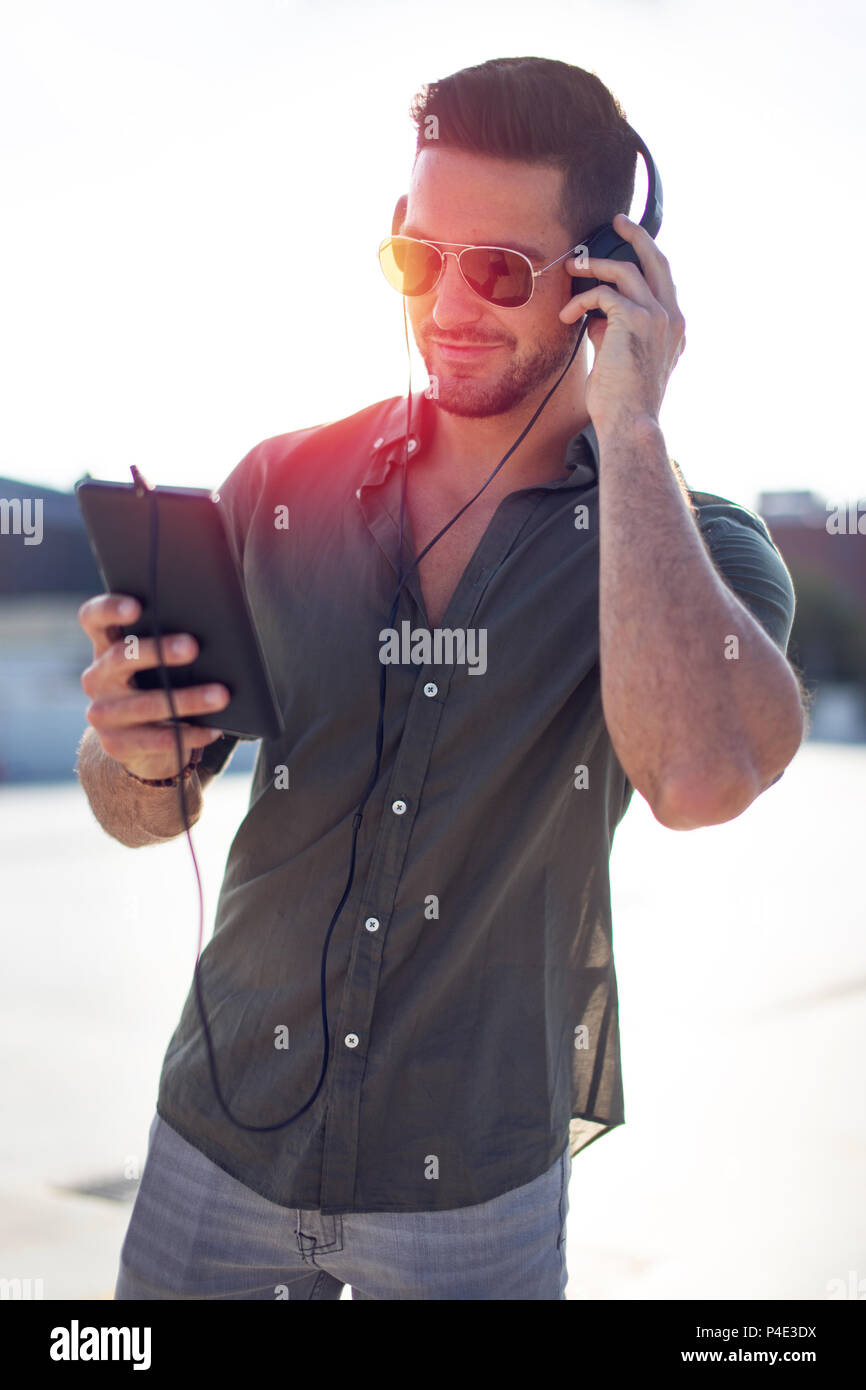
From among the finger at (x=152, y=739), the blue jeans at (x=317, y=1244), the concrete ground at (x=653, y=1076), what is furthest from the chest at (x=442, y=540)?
the concrete ground at (x=653, y=1076)

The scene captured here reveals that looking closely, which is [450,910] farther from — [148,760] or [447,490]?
[447,490]

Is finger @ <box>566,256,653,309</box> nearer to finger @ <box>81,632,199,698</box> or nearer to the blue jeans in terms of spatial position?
finger @ <box>81,632,199,698</box>

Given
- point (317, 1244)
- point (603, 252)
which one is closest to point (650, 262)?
point (603, 252)

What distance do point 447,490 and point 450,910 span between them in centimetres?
74

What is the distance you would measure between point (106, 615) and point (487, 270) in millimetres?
868

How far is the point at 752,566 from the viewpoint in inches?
75.3

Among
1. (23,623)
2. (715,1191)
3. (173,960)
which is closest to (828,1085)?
(715,1191)

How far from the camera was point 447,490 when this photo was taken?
212 cm

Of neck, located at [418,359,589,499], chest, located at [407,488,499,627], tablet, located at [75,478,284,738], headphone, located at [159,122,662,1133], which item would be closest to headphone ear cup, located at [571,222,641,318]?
A: headphone, located at [159,122,662,1133]

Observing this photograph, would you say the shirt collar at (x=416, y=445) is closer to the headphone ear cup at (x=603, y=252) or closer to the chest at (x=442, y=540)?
the chest at (x=442, y=540)

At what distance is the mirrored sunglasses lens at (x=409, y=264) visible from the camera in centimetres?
204

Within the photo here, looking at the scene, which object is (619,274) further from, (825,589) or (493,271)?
(825,589)

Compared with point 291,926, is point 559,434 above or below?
above

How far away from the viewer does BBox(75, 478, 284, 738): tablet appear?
1651mm
